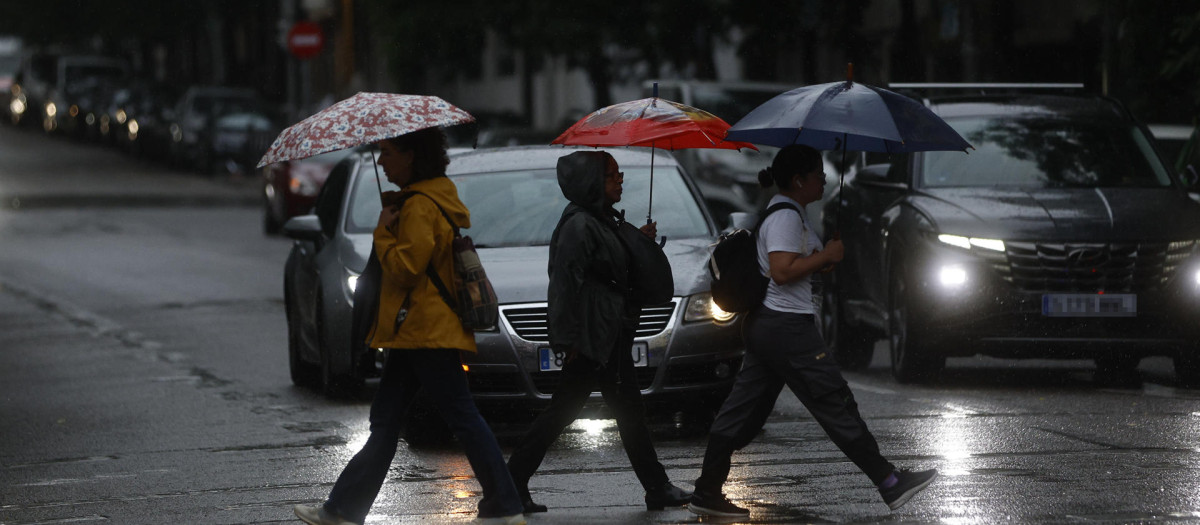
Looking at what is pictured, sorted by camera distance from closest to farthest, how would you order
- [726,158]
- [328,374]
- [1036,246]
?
[1036,246]
[328,374]
[726,158]

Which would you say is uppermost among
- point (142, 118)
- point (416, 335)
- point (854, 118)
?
point (854, 118)

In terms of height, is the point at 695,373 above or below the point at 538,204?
below

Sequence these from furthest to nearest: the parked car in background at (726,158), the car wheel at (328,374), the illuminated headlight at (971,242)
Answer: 1. the parked car in background at (726,158)
2. the illuminated headlight at (971,242)
3. the car wheel at (328,374)

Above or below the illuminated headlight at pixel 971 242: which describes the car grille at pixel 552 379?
below

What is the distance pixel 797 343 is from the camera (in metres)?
7.52

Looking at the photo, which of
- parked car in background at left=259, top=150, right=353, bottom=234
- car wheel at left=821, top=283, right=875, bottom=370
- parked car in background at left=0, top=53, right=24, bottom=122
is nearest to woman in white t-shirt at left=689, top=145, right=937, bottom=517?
car wheel at left=821, top=283, right=875, bottom=370

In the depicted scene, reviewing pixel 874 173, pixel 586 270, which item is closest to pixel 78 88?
pixel 874 173

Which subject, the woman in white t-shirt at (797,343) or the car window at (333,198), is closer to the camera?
the woman in white t-shirt at (797,343)

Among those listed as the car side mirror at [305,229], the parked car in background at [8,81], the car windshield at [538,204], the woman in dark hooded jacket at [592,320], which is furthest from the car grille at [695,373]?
the parked car in background at [8,81]

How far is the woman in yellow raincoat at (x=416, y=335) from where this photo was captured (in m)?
7.07

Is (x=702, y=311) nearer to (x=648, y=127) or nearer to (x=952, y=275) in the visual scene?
(x=648, y=127)

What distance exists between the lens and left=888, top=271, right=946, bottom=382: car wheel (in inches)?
467

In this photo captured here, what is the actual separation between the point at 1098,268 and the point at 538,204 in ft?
10.1

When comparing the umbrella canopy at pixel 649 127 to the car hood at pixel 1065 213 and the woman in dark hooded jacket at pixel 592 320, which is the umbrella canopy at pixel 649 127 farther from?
the car hood at pixel 1065 213
